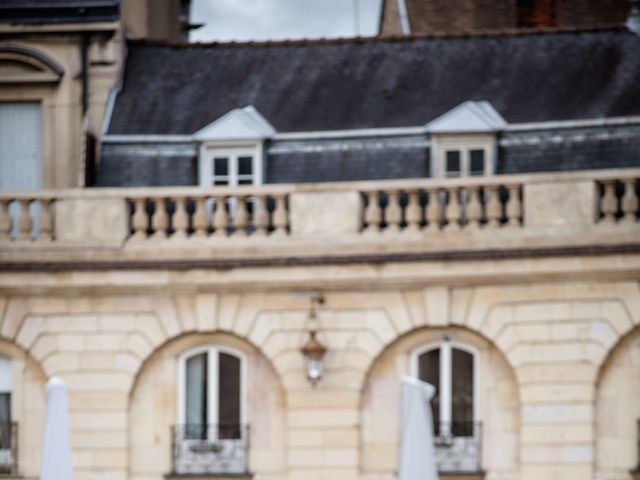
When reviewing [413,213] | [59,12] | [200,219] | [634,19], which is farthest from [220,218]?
[634,19]

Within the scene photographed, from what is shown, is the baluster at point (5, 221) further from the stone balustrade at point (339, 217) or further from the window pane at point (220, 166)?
the window pane at point (220, 166)

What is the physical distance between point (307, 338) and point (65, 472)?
19.4 ft

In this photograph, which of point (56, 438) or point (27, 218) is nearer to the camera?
point (56, 438)

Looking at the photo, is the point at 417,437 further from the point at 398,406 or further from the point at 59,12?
the point at 59,12

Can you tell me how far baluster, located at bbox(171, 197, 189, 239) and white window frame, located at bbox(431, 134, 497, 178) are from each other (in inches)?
130

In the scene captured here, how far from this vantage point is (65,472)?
2244cm

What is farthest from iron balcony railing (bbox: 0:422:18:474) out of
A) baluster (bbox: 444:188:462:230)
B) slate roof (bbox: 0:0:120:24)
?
baluster (bbox: 444:188:462:230)

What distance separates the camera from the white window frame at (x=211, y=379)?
28219mm

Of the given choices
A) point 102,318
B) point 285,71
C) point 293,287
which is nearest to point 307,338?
point 293,287

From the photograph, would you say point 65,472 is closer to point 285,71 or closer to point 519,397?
point 519,397

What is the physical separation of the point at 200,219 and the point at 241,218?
1.68 feet

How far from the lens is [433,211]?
27.7 m

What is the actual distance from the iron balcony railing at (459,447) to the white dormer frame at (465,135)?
335cm

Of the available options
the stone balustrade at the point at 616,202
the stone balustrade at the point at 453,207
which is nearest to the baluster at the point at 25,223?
the stone balustrade at the point at 453,207
